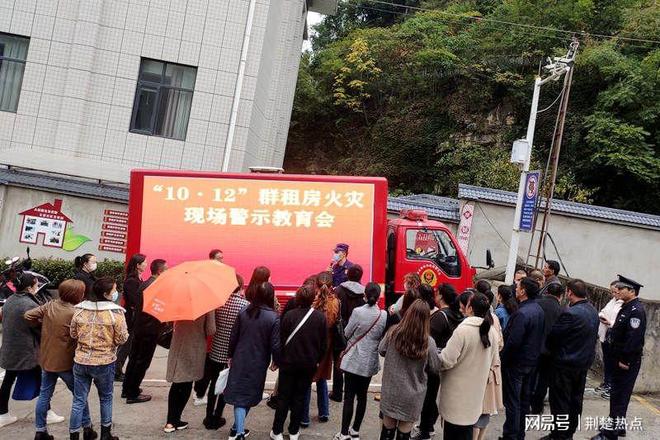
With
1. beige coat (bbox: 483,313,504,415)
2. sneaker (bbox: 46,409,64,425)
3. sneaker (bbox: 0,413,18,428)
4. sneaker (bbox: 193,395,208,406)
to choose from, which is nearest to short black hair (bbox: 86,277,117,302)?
sneaker (bbox: 46,409,64,425)

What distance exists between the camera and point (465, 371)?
483 centimetres

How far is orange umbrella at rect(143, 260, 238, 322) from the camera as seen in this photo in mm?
4867

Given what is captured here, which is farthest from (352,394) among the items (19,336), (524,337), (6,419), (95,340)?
(6,419)

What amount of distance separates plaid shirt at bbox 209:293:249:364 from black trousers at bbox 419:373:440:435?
87.6 inches

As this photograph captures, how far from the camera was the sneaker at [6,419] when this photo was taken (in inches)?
219

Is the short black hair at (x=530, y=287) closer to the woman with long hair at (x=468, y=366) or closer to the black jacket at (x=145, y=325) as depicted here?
the woman with long hair at (x=468, y=366)

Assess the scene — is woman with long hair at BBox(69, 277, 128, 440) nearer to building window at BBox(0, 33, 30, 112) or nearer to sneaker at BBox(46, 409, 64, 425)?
sneaker at BBox(46, 409, 64, 425)

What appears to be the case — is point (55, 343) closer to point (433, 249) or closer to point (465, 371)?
point (465, 371)

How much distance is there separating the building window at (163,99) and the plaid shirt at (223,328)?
958cm

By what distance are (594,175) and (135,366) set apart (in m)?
22.4

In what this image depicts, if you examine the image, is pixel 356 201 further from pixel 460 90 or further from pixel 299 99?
pixel 299 99

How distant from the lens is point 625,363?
6.00 m

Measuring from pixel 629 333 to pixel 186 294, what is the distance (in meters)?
5.14

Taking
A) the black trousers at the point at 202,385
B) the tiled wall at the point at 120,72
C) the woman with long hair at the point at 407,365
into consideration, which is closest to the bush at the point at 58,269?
the tiled wall at the point at 120,72
